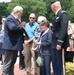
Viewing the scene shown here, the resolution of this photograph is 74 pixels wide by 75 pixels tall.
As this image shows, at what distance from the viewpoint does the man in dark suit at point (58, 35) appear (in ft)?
22.2

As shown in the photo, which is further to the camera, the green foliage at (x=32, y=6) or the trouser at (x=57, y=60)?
the green foliage at (x=32, y=6)

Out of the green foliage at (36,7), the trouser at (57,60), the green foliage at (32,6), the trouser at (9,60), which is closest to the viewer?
the trouser at (57,60)

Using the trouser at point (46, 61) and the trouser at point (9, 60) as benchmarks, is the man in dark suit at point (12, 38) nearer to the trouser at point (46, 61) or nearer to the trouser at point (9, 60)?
the trouser at point (9, 60)

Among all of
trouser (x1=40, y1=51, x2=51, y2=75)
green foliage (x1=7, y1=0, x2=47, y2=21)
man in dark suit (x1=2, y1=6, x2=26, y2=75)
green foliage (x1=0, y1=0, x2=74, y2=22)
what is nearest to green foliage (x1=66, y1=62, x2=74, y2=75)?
trouser (x1=40, y1=51, x2=51, y2=75)

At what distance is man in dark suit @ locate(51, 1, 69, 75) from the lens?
6.78m

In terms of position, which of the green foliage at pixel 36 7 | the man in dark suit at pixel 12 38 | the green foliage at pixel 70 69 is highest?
the green foliage at pixel 36 7

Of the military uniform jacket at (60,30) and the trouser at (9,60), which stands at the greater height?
the military uniform jacket at (60,30)

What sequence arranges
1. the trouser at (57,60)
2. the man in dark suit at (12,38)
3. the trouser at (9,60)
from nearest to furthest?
the trouser at (57,60) → the man in dark suit at (12,38) → the trouser at (9,60)

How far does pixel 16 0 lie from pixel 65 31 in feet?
332

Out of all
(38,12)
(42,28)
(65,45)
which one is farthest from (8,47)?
(38,12)

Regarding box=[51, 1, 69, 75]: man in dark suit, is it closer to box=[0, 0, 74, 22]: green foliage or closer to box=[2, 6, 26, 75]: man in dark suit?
box=[2, 6, 26, 75]: man in dark suit

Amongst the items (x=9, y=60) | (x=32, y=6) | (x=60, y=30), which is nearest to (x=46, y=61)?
(x=9, y=60)

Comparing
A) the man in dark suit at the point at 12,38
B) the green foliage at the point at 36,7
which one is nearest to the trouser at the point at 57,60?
the man in dark suit at the point at 12,38

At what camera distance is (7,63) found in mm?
7855
